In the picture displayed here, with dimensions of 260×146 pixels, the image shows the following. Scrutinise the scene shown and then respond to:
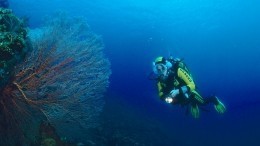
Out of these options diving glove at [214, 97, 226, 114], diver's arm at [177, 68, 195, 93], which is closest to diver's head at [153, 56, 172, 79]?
diver's arm at [177, 68, 195, 93]

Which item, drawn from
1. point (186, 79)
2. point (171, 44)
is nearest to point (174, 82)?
point (186, 79)

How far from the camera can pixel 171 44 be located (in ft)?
231

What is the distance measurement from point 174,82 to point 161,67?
51 cm

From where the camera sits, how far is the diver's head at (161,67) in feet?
20.5

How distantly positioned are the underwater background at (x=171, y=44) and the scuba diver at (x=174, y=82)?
5451 mm

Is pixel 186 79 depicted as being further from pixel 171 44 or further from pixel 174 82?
pixel 171 44

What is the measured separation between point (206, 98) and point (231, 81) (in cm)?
11101

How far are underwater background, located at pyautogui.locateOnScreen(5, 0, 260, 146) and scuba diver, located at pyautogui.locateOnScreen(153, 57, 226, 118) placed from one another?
5.45 meters

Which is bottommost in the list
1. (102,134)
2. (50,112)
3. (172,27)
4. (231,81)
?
(50,112)

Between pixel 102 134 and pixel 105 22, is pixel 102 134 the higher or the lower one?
the lower one

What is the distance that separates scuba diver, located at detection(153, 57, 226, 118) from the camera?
6195 millimetres

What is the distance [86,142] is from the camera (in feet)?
36.4

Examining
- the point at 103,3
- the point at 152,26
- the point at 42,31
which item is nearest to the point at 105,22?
the point at 152,26

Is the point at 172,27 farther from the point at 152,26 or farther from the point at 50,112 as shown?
the point at 50,112
